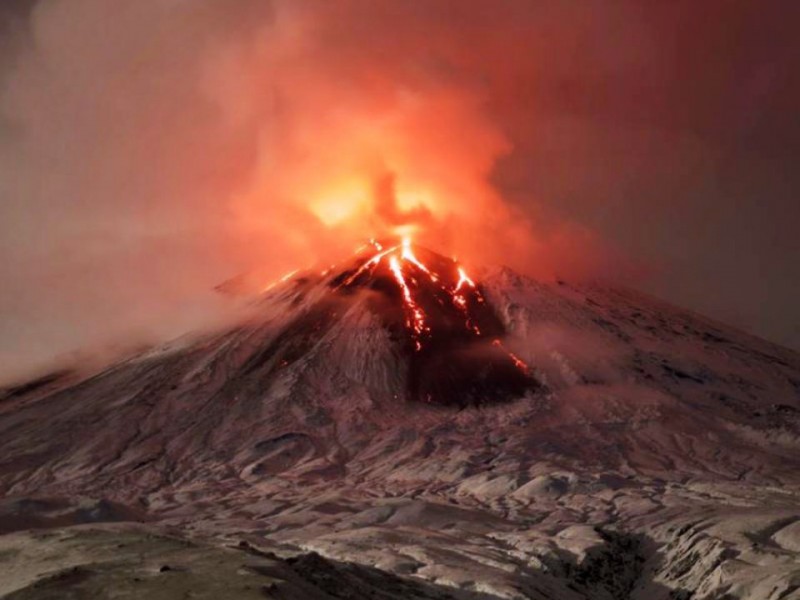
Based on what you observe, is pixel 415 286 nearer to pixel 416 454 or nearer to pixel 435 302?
pixel 435 302

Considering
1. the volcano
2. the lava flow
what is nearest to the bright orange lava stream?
the lava flow

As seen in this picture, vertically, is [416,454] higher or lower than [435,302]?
lower

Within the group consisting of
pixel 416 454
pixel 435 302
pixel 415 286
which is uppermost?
pixel 415 286

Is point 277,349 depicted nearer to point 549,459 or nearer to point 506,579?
point 549,459

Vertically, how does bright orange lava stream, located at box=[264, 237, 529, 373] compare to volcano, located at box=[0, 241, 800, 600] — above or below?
above

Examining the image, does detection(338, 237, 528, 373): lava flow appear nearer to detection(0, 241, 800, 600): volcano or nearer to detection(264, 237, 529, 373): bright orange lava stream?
detection(264, 237, 529, 373): bright orange lava stream

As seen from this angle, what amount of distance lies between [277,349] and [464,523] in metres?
82.9

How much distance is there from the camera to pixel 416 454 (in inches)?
4569

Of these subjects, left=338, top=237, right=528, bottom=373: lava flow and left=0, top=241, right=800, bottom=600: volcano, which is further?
left=338, top=237, right=528, bottom=373: lava flow

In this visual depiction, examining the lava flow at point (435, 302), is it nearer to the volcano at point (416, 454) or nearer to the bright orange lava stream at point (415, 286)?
the bright orange lava stream at point (415, 286)

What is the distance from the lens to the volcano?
47.1 m

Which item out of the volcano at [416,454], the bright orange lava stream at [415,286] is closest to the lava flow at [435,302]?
the bright orange lava stream at [415,286]

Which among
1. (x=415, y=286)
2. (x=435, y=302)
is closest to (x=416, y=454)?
(x=435, y=302)

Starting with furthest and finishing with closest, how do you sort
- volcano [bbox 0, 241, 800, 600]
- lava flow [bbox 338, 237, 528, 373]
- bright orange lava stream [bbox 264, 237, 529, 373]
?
lava flow [bbox 338, 237, 528, 373] → bright orange lava stream [bbox 264, 237, 529, 373] → volcano [bbox 0, 241, 800, 600]
